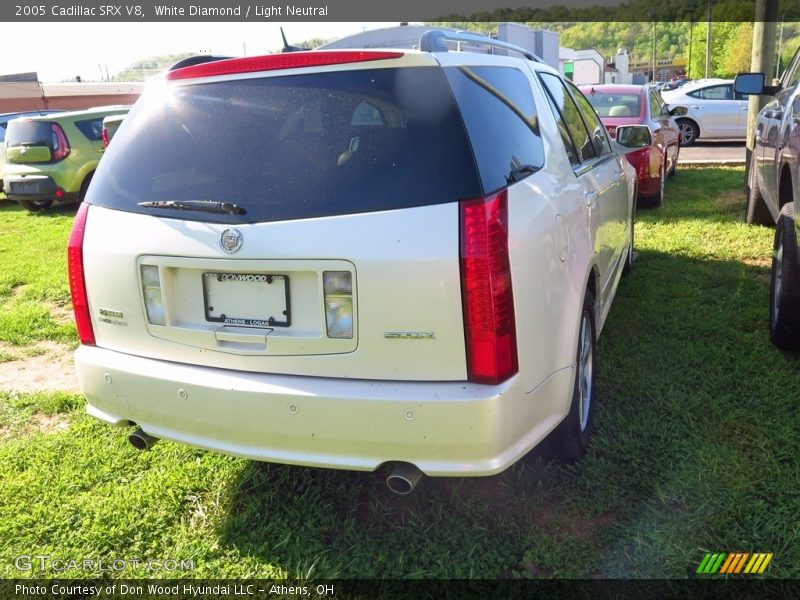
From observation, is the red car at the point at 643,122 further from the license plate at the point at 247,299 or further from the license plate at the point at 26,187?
the license plate at the point at 26,187

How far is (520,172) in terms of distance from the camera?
8.54 feet

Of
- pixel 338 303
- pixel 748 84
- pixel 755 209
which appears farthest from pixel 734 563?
pixel 755 209

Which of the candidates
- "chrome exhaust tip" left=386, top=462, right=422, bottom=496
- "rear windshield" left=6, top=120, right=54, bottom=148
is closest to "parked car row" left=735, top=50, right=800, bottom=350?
"chrome exhaust tip" left=386, top=462, right=422, bottom=496

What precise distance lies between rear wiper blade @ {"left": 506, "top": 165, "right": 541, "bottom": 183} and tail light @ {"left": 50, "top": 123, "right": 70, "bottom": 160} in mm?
10492

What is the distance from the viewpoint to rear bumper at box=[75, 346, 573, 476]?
2.28 metres

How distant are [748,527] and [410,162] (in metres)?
1.86

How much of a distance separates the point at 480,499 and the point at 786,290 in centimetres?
220

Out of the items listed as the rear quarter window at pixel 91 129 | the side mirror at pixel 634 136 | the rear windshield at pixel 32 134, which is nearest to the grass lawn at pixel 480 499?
the side mirror at pixel 634 136

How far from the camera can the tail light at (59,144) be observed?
1122 cm

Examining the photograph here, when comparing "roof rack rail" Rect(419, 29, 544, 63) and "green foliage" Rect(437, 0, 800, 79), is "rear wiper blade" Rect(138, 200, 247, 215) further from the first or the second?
"green foliage" Rect(437, 0, 800, 79)

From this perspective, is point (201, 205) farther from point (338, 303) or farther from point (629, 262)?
point (629, 262)

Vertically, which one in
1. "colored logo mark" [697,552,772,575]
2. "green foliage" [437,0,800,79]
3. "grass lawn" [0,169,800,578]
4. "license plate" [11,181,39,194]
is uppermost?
"green foliage" [437,0,800,79]

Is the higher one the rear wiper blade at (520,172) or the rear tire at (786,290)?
the rear wiper blade at (520,172)

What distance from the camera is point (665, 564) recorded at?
250 cm
